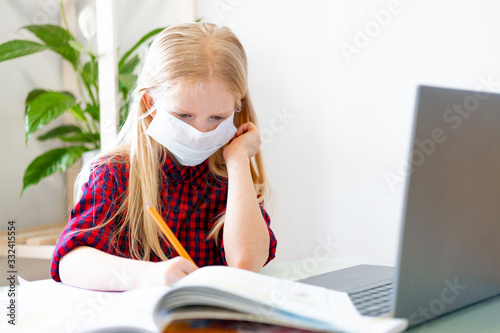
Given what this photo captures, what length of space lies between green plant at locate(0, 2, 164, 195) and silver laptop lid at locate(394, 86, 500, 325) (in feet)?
3.68

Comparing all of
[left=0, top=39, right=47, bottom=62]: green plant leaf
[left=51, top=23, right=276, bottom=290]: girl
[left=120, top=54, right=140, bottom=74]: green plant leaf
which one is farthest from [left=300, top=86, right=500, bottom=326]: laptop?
[left=120, top=54, right=140, bottom=74]: green plant leaf

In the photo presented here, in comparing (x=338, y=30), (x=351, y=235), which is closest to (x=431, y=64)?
(x=338, y=30)

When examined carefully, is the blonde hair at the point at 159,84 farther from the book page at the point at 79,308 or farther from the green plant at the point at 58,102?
the green plant at the point at 58,102

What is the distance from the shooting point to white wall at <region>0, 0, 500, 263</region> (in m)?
1.44

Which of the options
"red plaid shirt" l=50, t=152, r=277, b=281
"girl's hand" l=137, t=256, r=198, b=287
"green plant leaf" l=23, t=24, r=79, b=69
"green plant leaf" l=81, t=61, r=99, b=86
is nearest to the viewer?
"girl's hand" l=137, t=256, r=198, b=287

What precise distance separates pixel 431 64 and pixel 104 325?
1.24 m

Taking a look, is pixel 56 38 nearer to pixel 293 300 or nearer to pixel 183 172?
pixel 183 172

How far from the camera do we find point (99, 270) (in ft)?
2.53

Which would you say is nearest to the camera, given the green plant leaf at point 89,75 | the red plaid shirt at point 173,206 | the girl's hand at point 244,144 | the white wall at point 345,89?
the red plaid shirt at point 173,206

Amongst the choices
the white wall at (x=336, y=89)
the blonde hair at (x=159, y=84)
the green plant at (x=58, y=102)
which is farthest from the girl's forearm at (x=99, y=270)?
the white wall at (x=336, y=89)

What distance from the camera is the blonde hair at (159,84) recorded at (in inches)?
37.2

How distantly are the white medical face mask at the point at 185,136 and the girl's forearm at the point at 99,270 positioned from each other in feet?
0.79

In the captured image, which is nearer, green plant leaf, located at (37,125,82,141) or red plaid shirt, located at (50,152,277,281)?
red plaid shirt, located at (50,152,277,281)

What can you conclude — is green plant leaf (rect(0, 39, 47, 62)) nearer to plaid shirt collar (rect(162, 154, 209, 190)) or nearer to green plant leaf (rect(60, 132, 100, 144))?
green plant leaf (rect(60, 132, 100, 144))
